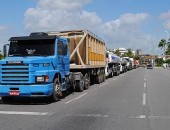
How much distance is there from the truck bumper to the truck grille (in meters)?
0.26

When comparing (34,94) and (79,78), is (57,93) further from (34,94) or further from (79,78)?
(79,78)

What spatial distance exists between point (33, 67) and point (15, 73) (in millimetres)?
789

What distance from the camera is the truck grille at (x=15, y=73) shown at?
14156 millimetres

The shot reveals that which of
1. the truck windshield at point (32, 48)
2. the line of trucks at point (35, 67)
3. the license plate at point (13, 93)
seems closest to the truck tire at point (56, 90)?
the line of trucks at point (35, 67)

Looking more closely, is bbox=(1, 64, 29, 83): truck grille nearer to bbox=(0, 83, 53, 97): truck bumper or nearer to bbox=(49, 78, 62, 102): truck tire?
bbox=(0, 83, 53, 97): truck bumper

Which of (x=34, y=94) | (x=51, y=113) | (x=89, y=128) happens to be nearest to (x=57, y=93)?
(x=34, y=94)

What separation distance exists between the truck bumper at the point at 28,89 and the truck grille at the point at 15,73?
0.86 ft

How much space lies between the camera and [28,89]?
14.0 meters

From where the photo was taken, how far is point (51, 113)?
11.9 metres

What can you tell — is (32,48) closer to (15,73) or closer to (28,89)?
(15,73)

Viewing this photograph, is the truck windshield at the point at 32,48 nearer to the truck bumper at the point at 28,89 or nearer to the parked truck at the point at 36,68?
the parked truck at the point at 36,68

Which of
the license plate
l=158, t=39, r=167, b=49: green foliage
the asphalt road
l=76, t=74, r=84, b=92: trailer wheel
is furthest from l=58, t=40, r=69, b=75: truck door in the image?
l=158, t=39, r=167, b=49: green foliage

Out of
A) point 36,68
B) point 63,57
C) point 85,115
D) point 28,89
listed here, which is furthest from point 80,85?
point 85,115

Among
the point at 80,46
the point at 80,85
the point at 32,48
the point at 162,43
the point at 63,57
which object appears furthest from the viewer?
the point at 162,43
